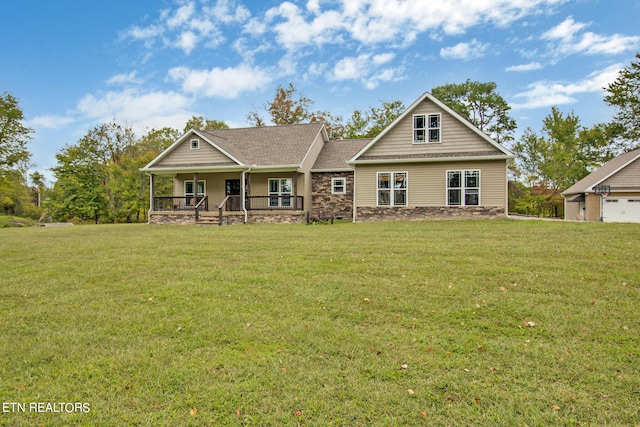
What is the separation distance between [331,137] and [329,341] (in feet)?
104

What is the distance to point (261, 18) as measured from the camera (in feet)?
58.9

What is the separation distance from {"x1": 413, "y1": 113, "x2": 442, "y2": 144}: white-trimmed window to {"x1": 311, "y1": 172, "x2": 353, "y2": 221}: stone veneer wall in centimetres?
446

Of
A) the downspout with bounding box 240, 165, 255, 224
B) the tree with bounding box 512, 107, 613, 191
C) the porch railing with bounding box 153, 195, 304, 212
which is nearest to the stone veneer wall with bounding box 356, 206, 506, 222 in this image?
the porch railing with bounding box 153, 195, 304, 212

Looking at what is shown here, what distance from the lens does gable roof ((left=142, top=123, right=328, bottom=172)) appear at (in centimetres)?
1883

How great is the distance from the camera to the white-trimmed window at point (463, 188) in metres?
15.9

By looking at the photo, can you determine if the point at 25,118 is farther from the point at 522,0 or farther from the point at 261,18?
the point at 522,0

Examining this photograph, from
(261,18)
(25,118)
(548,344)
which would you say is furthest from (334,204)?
(25,118)

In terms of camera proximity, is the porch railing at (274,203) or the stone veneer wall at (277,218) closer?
the stone veneer wall at (277,218)

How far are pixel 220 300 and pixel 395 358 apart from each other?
2.77 meters

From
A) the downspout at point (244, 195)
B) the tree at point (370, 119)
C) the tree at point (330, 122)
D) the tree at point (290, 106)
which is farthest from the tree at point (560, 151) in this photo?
the downspout at point (244, 195)

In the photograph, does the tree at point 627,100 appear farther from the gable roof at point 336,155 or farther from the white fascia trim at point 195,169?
the white fascia trim at point 195,169

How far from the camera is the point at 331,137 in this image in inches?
1340

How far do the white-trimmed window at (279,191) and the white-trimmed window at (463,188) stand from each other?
28.0 feet

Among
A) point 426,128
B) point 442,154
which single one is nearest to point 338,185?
point 426,128
